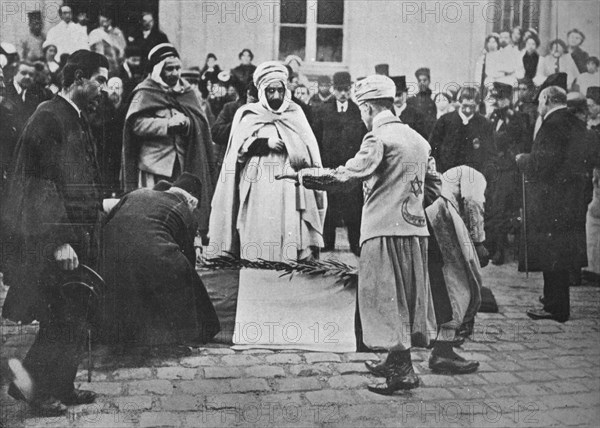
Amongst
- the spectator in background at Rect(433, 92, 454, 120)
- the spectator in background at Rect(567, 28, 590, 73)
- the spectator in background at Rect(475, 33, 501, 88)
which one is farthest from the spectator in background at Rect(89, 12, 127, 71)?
the spectator in background at Rect(567, 28, 590, 73)

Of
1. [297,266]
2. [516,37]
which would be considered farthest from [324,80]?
[516,37]

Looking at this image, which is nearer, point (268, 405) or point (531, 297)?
point (268, 405)

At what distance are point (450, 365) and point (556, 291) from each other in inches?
42.3

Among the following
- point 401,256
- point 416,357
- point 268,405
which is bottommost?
point 268,405

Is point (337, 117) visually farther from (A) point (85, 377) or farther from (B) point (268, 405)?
(A) point (85, 377)

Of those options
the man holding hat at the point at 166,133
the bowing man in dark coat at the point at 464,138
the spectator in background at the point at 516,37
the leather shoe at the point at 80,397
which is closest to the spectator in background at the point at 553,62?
the spectator in background at the point at 516,37

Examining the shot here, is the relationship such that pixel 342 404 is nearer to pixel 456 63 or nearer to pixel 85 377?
pixel 85 377

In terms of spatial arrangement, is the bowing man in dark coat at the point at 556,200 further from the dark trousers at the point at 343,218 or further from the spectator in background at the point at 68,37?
the spectator in background at the point at 68,37

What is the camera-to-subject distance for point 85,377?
16.1ft

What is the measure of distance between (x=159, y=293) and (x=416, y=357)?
1.97 metres

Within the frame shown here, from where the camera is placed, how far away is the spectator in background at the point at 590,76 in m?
5.28

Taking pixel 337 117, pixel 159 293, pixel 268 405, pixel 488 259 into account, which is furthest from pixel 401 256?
pixel 159 293

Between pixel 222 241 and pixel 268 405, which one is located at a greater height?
pixel 222 241

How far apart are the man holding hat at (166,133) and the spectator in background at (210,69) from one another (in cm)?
14
